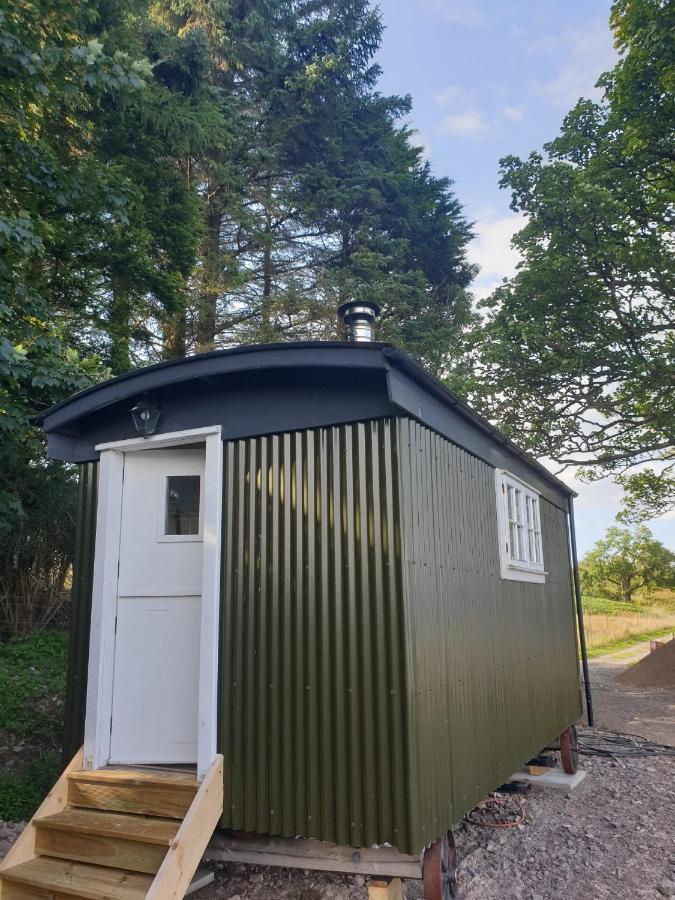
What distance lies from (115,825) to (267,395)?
250cm

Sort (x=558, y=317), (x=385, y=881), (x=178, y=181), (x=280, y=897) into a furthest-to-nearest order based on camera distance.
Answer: (x=558, y=317), (x=178, y=181), (x=280, y=897), (x=385, y=881)

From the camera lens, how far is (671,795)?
6.00m

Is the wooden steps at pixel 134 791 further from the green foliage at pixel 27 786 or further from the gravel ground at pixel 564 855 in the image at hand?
the green foliage at pixel 27 786

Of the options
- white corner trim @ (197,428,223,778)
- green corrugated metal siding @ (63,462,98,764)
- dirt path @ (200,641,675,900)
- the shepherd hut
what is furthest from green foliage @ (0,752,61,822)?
white corner trim @ (197,428,223,778)

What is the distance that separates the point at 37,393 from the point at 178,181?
15.5 feet

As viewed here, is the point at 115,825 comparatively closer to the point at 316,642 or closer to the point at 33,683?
the point at 316,642

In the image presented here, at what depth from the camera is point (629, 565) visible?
3841 centimetres

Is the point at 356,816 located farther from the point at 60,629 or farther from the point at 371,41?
the point at 371,41

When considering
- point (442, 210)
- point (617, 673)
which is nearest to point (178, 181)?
point (442, 210)

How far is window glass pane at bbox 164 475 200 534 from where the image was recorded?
4.26 meters

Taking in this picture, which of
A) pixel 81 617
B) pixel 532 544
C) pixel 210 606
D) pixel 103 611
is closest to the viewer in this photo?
pixel 210 606

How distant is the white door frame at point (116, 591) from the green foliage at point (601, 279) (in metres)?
8.70

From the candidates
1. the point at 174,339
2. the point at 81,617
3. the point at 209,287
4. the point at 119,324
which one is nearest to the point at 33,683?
the point at 81,617

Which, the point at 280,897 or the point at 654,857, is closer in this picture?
the point at 280,897
